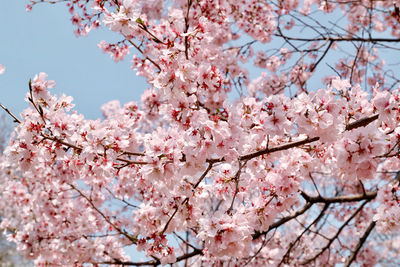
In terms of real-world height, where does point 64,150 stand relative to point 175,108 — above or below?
below

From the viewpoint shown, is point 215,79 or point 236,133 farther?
point 215,79

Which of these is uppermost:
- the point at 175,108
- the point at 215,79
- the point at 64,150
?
the point at 215,79

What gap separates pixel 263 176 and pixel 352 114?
2.90 feet

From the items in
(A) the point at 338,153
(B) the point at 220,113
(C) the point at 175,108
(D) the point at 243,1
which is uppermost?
(D) the point at 243,1

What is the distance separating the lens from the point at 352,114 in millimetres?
2121

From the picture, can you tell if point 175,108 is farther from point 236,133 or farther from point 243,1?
point 243,1

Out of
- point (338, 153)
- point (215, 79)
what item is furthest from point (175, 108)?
point (338, 153)

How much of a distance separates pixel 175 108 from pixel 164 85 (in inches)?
7.3

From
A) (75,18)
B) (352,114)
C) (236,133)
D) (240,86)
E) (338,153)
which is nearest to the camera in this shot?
(338,153)

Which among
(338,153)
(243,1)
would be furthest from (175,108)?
(243,1)

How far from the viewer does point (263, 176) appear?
263 centimetres

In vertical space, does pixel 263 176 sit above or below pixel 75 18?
below

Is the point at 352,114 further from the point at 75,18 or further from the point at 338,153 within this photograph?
the point at 75,18

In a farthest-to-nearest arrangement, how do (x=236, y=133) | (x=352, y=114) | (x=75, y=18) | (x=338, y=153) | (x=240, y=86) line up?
(x=240, y=86)
(x=75, y=18)
(x=352, y=114)
(x=236, y=133)
(x=338, y=153)
